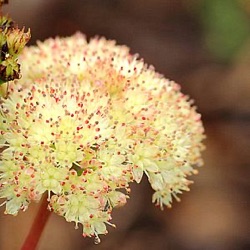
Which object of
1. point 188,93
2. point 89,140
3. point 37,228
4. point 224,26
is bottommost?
point 37,228

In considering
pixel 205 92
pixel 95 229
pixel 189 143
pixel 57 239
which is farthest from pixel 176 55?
pixel 95 229

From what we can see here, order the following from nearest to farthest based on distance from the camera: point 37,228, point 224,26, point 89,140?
point 89,140
point 37,228
point 224,26

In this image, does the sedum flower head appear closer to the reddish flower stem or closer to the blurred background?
the reddish flower stem

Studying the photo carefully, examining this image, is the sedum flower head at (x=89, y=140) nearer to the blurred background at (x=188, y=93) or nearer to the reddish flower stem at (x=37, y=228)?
the reddish flower stem at (x=37, y=228)

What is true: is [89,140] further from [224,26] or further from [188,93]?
[224,26]

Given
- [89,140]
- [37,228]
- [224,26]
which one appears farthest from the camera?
[224,26]

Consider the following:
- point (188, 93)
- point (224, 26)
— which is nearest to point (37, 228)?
point (188, 93)

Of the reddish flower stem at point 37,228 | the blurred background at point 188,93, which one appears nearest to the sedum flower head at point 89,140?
the reddish flower stem at point 37,228
